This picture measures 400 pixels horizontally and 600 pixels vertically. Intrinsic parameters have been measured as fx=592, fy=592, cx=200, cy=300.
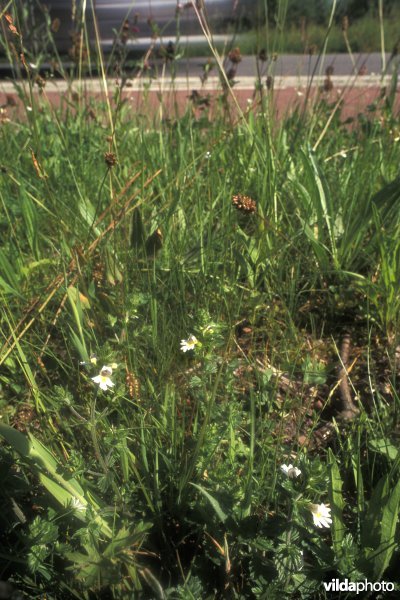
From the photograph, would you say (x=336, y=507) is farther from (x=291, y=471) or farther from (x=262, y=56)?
(x=262, y=56)

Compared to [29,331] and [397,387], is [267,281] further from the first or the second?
[29,331]

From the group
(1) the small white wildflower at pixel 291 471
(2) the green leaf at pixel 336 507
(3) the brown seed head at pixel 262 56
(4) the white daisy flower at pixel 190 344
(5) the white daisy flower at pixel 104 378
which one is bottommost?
(2) the green leaf at pixel 336 507

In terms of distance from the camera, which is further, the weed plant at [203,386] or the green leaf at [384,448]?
the green leaf at [384,448]

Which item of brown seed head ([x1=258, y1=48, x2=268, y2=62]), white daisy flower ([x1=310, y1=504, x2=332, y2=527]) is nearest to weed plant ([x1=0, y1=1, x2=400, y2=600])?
white daisy flower ([x1=310, y1=504, x2=332, y2=527])

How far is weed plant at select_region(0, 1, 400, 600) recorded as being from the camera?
3.64ft

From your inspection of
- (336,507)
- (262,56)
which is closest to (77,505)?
(336,507)

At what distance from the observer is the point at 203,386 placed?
1284 millimetres

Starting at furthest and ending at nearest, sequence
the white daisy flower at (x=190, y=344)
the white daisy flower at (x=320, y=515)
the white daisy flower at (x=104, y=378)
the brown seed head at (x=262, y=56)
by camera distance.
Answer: the brown seed head at (x=262, y=56) < the white daisy flower at (x=190, y=344) < the white daisy flower at (x=104, y=378) < the white daisy flower at (x=320, y=515)

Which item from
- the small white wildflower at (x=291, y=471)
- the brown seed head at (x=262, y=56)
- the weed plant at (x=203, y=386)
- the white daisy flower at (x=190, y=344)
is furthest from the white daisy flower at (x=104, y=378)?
the brown seed head at (x=262, y=56)

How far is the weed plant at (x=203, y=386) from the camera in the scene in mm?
1110

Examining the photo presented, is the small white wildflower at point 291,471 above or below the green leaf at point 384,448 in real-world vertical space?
above

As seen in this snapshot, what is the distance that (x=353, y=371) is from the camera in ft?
5.47

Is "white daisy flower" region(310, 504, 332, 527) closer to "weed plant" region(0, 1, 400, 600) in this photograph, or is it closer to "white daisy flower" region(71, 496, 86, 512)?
"weed plant" region(0, 1, 400, 600)

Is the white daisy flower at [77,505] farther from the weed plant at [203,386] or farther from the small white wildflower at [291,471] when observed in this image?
the small white wildflower at [291,471]
